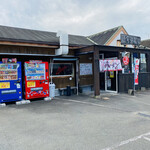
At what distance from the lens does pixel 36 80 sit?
740 centimetres

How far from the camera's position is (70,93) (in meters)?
8.87

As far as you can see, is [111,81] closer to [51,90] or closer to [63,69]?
[63,69]

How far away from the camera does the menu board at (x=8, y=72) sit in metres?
6.56

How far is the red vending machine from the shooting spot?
7.14 metres

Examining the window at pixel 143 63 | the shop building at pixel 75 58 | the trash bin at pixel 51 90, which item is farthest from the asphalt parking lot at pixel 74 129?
the window at pixel 143 63

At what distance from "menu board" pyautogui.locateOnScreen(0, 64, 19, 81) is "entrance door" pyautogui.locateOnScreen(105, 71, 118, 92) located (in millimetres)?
6101

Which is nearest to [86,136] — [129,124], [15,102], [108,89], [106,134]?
[106,134]

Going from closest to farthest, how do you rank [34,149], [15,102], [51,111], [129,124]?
[34,149] → [129,124] → [51,111] → [15,102]

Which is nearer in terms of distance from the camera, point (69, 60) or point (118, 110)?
point (118, 110)

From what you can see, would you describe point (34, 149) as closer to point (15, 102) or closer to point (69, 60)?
point (15, 102)

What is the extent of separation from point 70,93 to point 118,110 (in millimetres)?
3726

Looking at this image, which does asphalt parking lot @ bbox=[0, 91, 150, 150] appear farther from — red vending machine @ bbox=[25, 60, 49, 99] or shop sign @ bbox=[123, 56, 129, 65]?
shop sign @ bbox=[123, 56, 129, 65]

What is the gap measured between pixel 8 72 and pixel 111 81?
667 cm

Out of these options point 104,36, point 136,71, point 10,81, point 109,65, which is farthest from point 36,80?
point 104,36
